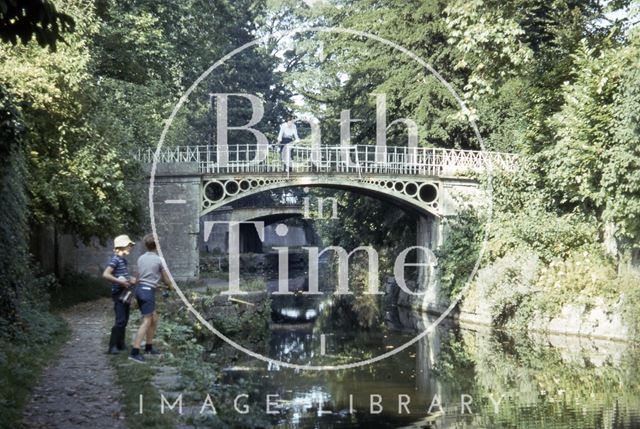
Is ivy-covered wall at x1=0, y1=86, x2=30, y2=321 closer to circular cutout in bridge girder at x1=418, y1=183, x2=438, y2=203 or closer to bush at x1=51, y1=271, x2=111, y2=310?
bush at x1=51, y1=271, x2=111, y2=310

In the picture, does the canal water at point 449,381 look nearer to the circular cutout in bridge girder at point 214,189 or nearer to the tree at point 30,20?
the tree at point 30,20

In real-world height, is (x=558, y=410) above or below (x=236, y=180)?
below

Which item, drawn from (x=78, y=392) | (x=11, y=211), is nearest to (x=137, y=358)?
(x=78, y=392)

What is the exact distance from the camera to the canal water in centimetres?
1102

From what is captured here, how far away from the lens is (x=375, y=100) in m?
28.3

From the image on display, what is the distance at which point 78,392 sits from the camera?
29.6ft

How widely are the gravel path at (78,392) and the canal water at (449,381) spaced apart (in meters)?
2.16

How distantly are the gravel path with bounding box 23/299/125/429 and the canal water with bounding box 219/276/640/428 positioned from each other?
216 cm

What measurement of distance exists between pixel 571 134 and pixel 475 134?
28.8ft

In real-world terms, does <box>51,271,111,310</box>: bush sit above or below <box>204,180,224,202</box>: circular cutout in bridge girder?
below

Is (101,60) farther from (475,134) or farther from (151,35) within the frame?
(475,134)

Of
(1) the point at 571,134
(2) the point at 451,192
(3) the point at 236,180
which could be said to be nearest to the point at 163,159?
(3) the point at 236,180

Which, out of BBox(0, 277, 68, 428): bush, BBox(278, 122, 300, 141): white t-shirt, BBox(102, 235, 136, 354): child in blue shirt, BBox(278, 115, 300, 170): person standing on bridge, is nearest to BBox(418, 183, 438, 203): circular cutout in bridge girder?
BBox(278, 115, 300, 170): person standing on bridge

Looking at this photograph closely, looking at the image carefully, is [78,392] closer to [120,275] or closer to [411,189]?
[120,275]
